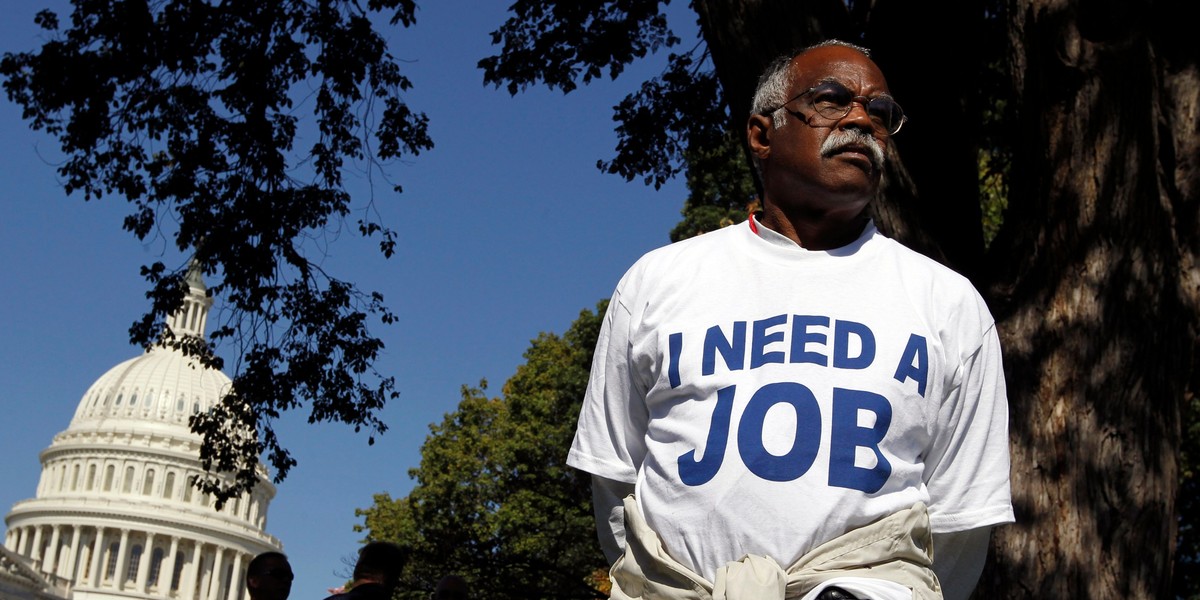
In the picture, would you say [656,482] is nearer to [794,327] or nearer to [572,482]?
[794,327]

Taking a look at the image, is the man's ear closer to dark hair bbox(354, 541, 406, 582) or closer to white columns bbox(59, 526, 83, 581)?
dark hair bbox(354, 541, 406, 582)

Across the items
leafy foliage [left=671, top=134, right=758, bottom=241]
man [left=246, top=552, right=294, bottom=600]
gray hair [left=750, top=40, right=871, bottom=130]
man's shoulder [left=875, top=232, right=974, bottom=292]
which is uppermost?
leafy foliage [left=671, top=134, right=758, bottom=241]

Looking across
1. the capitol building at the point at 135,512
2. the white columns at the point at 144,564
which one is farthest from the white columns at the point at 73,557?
the white columns at the point at 144,564

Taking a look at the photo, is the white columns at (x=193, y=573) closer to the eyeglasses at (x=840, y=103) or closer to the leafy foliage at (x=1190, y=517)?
the leafy foliage at (x=1190, y=517)

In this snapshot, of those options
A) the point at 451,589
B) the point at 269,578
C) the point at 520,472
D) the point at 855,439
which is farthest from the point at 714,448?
the point at 520,472

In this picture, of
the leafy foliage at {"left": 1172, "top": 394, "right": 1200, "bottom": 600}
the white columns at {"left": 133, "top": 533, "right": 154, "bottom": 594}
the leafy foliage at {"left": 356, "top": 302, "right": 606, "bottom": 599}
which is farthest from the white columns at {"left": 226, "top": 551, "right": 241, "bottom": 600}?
the leafy foliage at {"left": 1172, "top": 394, "right": 1200, "bottom": 600}

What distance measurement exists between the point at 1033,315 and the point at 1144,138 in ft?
2.51

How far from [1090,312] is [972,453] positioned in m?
2.54

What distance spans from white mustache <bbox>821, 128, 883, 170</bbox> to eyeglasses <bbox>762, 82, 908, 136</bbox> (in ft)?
0.14

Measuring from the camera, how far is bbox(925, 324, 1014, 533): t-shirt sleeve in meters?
2.30

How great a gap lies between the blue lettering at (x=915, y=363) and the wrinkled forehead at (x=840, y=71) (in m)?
0.61

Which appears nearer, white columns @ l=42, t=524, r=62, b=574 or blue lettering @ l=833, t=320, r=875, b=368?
blue lettering @ l=833, t=320, r=875, b=368

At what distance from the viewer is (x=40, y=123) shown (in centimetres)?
1095

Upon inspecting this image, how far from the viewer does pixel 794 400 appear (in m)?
2.21
